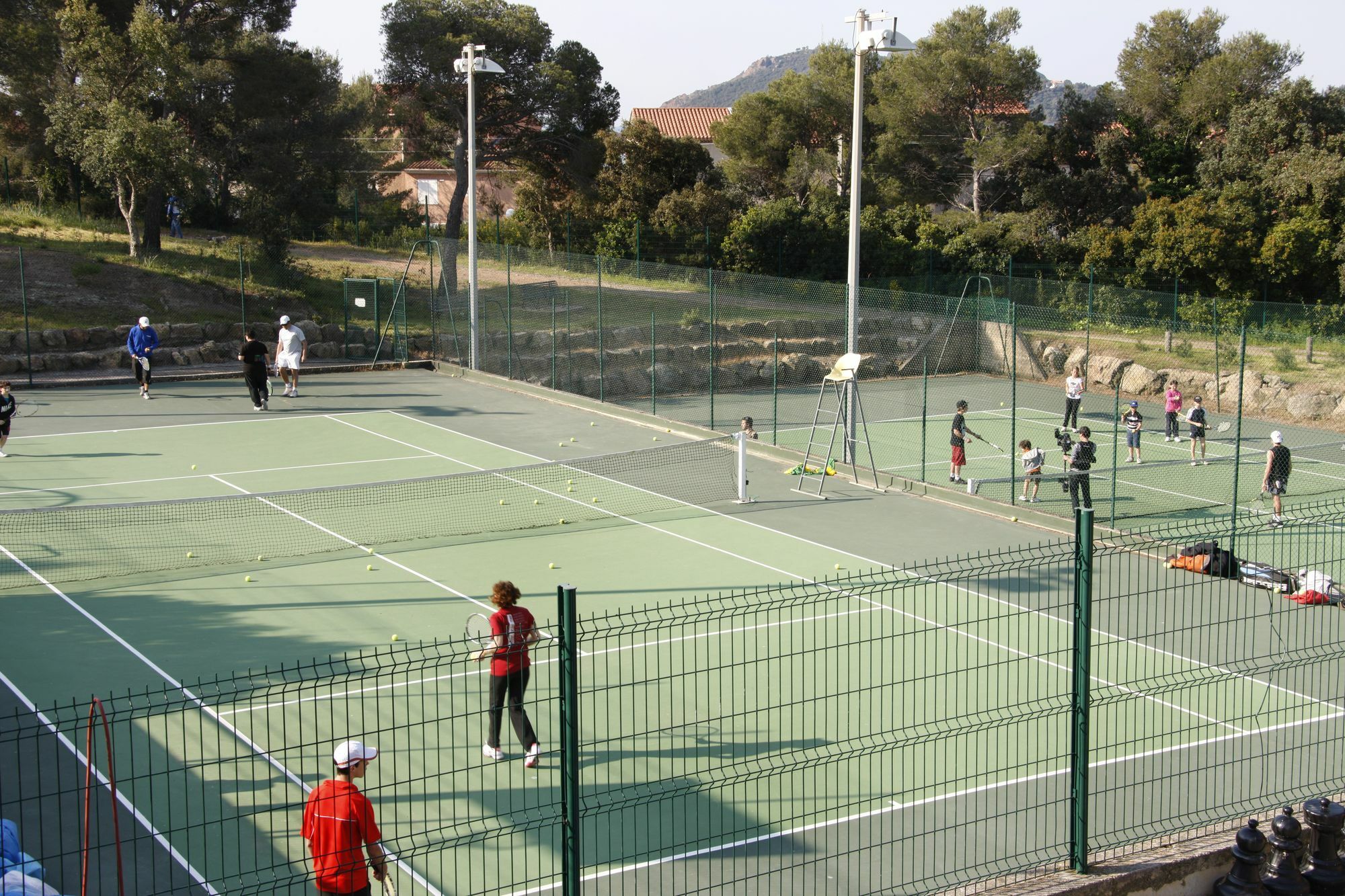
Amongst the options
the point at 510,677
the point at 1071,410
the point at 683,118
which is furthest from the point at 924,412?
the point at 683,118

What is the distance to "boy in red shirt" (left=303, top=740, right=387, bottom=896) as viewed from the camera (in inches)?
248

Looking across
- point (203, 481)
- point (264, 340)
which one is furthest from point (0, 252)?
point (203, 481)

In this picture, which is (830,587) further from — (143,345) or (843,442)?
(143,345)

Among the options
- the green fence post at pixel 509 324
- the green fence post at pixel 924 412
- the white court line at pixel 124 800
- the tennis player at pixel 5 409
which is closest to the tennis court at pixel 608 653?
the white court line at pixel 124 800

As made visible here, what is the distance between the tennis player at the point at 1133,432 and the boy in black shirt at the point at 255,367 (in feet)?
52.4

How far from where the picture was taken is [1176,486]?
22156mm

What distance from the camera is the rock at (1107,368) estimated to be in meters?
32.3

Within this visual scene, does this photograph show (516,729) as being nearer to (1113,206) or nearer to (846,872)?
(846,872)

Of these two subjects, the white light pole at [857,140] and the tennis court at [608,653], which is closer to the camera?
the tennis court at [608,653]

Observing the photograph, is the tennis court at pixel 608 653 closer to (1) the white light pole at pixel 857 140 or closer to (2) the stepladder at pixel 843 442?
(2) the stepladder at pixel 843 442

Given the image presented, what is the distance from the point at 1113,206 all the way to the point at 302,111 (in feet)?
86.5

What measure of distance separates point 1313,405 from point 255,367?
2227 centimetres

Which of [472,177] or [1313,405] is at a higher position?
[472,177]

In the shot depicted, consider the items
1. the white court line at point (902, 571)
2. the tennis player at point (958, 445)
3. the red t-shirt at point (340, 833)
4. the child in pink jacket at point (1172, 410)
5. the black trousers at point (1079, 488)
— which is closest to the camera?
the red t-shirt at point (340, 833)
